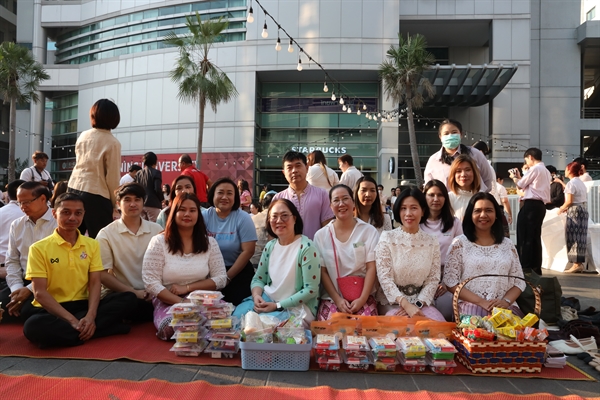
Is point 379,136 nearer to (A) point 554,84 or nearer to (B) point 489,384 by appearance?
(A) point 554,84

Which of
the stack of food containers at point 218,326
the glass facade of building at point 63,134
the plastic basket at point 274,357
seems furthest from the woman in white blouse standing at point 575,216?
the glass facade of building at point 63,134

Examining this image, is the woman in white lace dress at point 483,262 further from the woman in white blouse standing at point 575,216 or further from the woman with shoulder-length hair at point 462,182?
the woman in white blouse standing at point 575,216

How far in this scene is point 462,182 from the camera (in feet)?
15.3

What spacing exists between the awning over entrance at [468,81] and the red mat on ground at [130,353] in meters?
18.4

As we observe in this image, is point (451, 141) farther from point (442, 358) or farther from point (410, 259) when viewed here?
point (442, 358)

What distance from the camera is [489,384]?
2.97 metres

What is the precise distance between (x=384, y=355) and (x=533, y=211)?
16.0 ft

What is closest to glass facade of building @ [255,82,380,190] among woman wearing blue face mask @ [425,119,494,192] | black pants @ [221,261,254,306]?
woman wearing blue face mask @ [425,119,494,192]

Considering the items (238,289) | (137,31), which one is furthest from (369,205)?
(137,31)

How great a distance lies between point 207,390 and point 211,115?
21397 mm

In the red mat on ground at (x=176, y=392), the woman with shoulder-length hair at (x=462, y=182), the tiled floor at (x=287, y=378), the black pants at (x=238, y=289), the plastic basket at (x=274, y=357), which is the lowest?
the tiled floor at (x=287, y=378)

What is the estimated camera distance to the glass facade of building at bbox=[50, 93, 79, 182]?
26719mm

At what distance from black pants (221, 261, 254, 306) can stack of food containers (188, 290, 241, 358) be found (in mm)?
1092

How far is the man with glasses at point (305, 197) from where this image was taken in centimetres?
482
